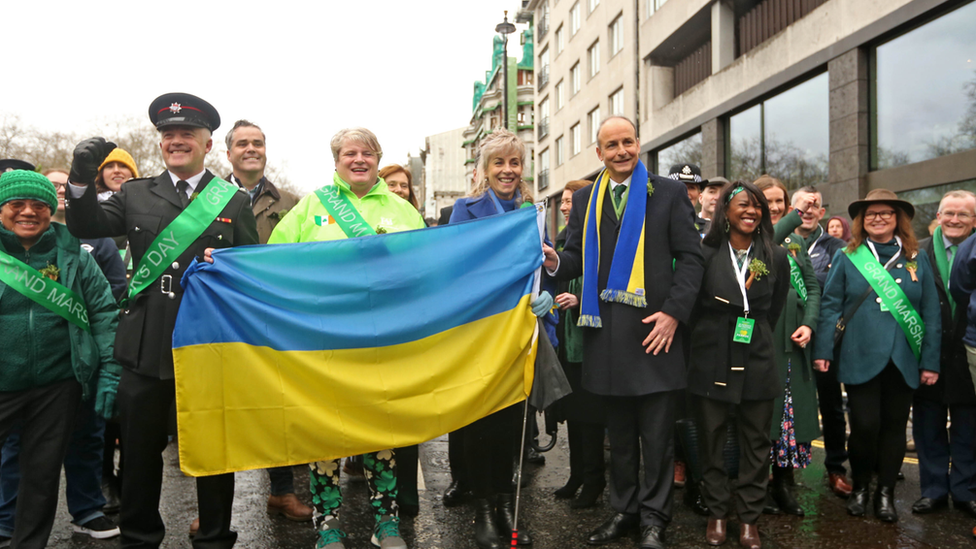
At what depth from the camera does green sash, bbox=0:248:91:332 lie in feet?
11.7

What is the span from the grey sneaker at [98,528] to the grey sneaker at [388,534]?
1.66 meters

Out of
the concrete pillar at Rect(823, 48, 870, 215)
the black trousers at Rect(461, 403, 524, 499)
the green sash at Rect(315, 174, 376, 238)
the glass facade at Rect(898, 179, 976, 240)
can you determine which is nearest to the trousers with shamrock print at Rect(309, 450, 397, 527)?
the black trousers at Rect(461, 403, 524, 499)

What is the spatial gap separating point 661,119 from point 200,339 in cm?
2070

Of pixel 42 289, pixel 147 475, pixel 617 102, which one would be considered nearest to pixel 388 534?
pixel 147 475

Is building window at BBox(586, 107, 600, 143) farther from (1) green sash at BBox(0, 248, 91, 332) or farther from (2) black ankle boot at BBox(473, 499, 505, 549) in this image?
(1) green sash at BBox(0, 248, 91, 332)

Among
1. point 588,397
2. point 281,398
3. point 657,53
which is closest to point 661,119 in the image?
point 657,53

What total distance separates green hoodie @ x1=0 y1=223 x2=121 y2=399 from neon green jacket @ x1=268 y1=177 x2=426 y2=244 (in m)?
1.05

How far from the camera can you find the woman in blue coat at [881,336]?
14.6 feet

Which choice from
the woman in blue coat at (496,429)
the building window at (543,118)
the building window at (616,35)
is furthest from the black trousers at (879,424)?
the building window at (543,118)

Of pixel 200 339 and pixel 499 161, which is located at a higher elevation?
pixel 499 161

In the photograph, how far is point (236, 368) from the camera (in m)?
3.46

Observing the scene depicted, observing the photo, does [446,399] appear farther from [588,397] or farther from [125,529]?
[125,529]

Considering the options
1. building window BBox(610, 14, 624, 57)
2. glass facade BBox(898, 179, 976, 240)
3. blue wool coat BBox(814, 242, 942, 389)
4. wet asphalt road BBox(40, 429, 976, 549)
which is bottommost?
wet asphalt road BBox(40, 429, 976, 549)

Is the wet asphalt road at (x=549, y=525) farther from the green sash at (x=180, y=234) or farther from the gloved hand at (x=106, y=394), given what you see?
the green sash at (x=180, y=234)
